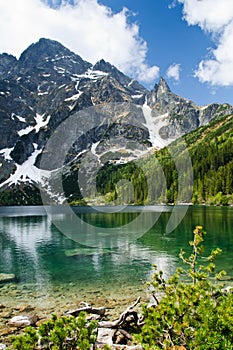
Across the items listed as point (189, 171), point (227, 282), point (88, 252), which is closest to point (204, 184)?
point (189, 171)

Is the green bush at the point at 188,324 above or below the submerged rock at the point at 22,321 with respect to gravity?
above

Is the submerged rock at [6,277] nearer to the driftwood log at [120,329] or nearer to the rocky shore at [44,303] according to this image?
the rocky shore at [44,303]

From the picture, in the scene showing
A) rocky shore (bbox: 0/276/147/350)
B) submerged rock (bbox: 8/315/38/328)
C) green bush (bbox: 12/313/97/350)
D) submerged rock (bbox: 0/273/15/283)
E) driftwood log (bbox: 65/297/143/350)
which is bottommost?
submerged rock (bbox: 0/273/15/283)

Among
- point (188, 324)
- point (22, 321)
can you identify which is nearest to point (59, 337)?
point (188, 324)

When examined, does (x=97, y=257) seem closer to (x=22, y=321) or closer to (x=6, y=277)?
(x=6, y=277)

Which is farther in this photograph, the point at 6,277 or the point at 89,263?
the point at 89,263

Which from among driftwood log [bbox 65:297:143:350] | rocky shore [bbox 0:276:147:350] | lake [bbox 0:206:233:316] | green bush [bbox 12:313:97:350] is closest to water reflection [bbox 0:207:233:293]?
lake [bbox 0:206:233:316]

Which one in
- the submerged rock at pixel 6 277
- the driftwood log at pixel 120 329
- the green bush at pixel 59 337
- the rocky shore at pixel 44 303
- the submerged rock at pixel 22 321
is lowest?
the submerged rock at pixel 6 277

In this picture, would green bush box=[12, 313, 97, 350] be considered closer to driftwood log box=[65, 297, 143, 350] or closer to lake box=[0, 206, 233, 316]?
driftwood log box=[65, 297, 143, 350]

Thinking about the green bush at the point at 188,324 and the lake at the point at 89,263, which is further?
the lake at the point at 89,263

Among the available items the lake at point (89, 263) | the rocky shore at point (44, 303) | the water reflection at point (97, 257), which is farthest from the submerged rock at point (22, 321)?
the water reflection at point (97, 257)

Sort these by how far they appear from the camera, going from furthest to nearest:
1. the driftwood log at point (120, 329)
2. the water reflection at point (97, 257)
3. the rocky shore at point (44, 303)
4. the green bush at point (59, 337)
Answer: the water reflection at point (97, 257), the rocky shore at point (44, 303), the driftwood log at point (120, 329), the green bush at point (59, 337)

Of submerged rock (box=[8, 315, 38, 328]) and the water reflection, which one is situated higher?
submerged rock (box=[8, 315, 38, 328])

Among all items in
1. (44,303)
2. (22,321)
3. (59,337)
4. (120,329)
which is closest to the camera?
(59,337)
